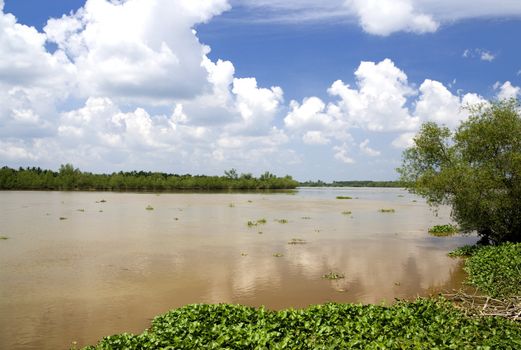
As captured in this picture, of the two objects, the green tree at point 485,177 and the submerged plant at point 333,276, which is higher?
the green tree at point 485,177

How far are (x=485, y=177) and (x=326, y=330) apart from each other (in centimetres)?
1971

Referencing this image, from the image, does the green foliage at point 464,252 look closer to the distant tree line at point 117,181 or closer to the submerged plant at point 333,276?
the submerged plant at point 333,276

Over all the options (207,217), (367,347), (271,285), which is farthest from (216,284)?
Result: (207,217)

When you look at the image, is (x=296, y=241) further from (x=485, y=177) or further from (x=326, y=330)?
(x=326, y=330)

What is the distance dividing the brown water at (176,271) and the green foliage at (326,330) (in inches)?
120

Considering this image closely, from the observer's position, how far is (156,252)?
2875cm

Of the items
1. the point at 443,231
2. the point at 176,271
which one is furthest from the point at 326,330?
the point at 443,231

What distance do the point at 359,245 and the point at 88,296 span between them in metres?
21.4

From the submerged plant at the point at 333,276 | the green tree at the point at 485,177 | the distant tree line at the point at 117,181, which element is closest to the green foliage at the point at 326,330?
the submerged plant at the point at 333,276

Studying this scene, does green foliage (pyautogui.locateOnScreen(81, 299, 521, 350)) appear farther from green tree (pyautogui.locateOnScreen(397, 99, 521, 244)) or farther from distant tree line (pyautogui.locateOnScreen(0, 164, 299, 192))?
distant tree line (pyautogui.locateOnScreen(0, 164, 299, 192))

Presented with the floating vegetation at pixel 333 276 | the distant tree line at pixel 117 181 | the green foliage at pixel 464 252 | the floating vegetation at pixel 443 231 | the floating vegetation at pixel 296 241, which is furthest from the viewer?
the distant tree line at pixel 117 181

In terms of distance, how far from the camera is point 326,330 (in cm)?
1155

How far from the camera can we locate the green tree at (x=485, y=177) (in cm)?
2600

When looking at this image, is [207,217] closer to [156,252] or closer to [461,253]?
[156,252]
